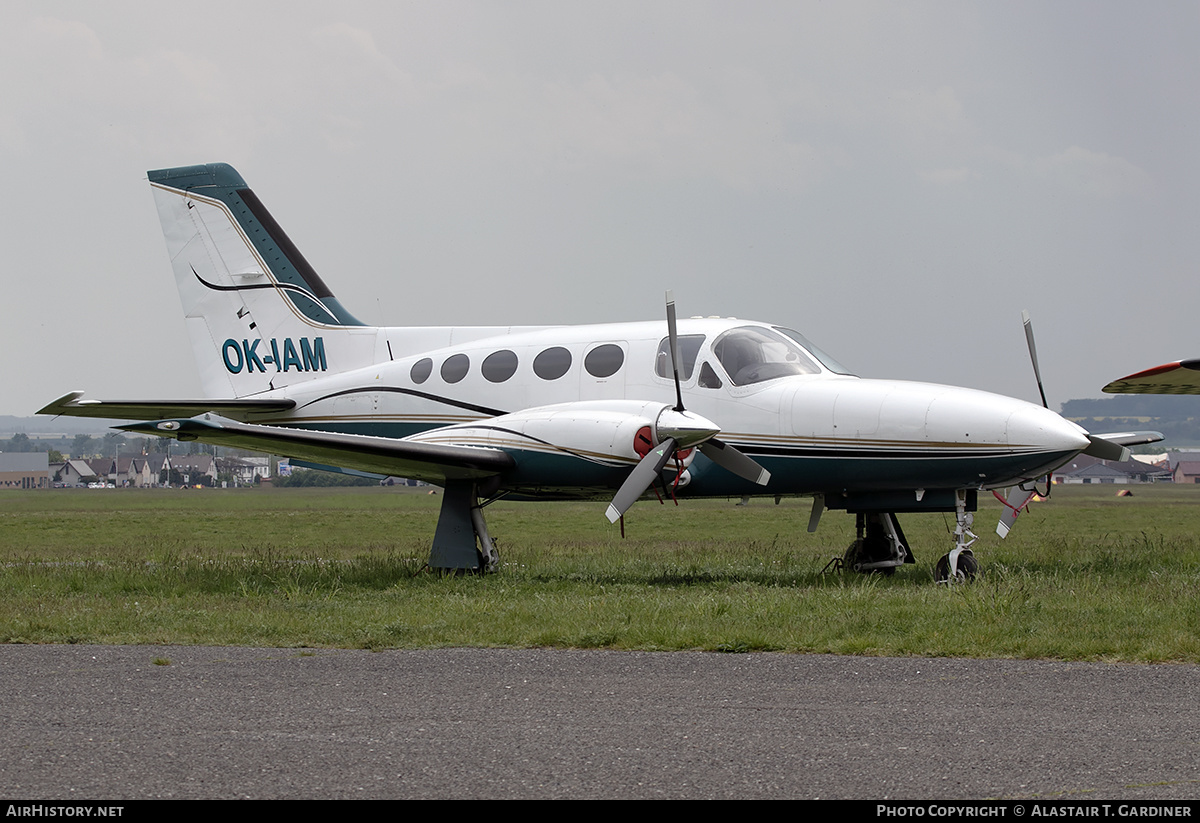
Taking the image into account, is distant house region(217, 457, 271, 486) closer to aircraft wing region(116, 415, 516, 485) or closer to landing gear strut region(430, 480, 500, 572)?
aircraft wing region(116, 415, 516, 485)

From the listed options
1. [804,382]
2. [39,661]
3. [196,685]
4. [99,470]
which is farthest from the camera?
[99,470]

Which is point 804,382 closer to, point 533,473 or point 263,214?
point 533,473

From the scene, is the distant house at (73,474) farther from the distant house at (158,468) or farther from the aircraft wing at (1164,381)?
the aircraft wing at (1164,381)

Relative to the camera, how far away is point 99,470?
175500 millimetres

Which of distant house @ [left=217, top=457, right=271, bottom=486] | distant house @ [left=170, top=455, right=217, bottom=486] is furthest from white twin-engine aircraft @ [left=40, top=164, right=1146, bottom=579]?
distant house @ [left=170, top=455, right=217, bottom=486]

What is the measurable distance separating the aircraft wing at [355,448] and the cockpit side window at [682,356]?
2230mm

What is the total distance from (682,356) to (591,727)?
340 inches

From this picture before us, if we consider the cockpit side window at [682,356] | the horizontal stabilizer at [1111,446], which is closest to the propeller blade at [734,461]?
the cockpit side window at [682,356]

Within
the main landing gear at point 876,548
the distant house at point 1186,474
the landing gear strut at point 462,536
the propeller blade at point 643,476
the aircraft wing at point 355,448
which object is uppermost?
the aircraft wing at point 355,448

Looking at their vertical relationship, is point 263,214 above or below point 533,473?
above

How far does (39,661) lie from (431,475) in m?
6.72

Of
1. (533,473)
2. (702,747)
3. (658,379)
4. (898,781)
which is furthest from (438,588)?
(898,781)

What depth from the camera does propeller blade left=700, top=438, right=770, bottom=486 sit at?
13.5 metres

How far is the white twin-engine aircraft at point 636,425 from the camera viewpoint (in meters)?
12.8
